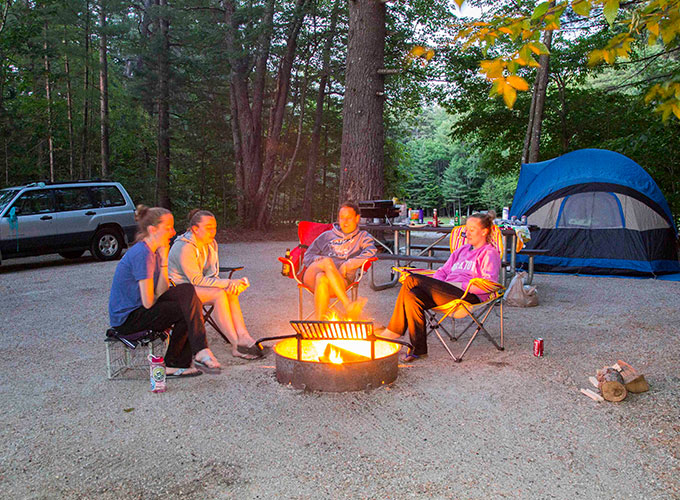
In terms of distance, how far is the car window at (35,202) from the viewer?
8672 millimetres

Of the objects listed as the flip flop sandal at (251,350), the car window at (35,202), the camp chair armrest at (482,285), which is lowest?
the flip flop sandal at (251,350)

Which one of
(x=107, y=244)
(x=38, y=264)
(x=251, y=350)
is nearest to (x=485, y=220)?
(x=251, y=350)

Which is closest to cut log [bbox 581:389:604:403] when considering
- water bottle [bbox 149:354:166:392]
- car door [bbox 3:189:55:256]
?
water bottle [bbox 149:354:166:392]

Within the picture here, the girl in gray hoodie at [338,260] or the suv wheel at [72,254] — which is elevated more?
the girl in gray hoodie at [338,260]

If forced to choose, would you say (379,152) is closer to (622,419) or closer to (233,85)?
(622,419)

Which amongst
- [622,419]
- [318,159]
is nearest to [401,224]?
[622,419]

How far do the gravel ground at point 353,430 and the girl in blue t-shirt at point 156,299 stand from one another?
0.25 m

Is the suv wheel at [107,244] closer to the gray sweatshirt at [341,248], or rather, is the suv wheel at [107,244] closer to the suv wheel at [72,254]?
the suv wheel at [72,254]

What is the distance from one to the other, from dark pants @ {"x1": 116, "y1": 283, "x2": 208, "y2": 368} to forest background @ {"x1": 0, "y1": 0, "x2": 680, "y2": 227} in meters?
9.85

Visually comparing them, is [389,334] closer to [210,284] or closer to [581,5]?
[210,284]

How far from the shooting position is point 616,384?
300 cm

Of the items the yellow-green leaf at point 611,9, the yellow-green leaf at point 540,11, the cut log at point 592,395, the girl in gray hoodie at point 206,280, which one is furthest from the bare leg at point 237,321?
the yellow-green leaf at point 611,9

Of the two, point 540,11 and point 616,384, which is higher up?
point 540,11

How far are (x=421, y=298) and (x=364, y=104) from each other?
534 cm
